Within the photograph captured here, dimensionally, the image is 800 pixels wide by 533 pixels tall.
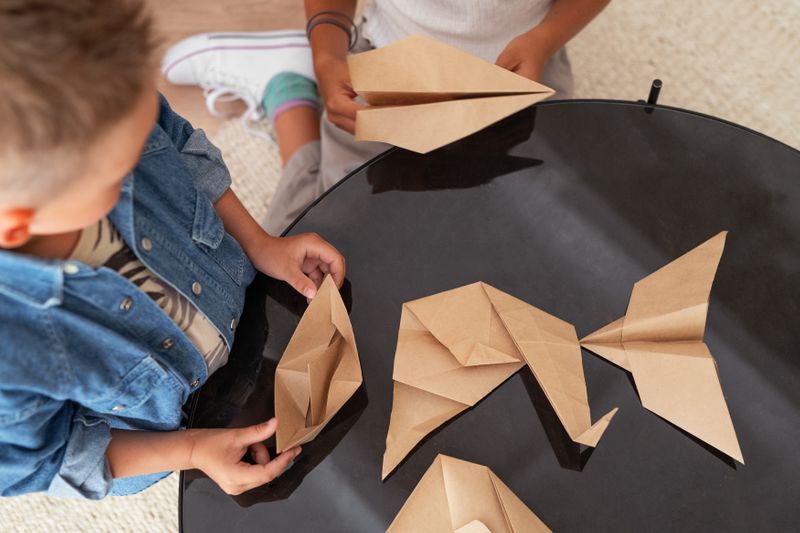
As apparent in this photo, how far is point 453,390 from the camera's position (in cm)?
57

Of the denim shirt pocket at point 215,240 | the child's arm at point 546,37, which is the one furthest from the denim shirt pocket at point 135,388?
the child's arm at point 546,37

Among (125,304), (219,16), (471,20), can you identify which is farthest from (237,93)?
(125,304)

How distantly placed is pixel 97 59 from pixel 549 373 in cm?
38

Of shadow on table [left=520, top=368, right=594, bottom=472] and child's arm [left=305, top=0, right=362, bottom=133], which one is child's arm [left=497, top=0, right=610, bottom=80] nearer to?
child's arm [left=305, top=0, right=362, bottom=133]

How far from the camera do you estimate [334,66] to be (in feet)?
2.77

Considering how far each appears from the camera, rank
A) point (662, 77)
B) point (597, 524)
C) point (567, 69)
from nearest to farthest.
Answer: point (597, 524), point (567, 69), point (662, 77)

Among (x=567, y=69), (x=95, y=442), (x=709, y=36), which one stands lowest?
(x=95, y=442)

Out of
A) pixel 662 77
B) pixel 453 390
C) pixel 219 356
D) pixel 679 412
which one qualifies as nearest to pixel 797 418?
pixel 679 412

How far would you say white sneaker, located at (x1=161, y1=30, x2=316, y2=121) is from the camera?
1.13 metres

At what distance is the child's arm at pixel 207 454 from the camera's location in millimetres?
555

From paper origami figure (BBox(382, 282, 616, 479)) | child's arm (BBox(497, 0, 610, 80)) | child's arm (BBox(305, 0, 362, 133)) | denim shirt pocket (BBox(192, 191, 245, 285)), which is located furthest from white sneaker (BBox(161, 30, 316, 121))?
paper origami figure (BBox(382, 282, 616, 479))

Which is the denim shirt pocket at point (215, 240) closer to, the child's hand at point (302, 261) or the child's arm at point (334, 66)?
the child's hand at point (302, 261)

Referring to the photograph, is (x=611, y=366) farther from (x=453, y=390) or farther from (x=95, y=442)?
(x=95, y=442)

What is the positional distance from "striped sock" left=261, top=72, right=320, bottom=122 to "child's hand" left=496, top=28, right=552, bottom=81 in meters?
0.39
